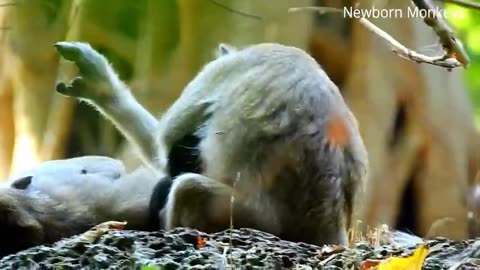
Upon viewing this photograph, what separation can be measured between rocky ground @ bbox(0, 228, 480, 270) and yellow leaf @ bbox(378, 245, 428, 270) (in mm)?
95

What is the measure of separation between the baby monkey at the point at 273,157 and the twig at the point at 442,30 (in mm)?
1295

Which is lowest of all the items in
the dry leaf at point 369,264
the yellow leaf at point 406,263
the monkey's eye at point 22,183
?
the monkey's eye at point 22,183

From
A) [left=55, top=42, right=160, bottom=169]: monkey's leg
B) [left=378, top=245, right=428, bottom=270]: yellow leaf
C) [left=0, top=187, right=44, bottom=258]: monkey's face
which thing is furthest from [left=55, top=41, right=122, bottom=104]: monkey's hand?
[left=378, top=245, right=428, bottom=270]: yellow leaf

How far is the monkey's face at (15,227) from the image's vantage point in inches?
125

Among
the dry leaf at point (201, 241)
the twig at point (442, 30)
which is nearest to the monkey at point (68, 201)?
the dry leaf at point (201, 241)

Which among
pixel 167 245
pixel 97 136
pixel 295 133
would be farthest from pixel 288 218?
pixel 97 136

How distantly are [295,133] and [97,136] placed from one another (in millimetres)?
3630

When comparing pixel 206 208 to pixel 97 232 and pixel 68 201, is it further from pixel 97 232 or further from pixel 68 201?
pixel 97 232

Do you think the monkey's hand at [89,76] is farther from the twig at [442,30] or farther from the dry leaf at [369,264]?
the twig at [442,30]

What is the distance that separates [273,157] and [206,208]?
0.30 m

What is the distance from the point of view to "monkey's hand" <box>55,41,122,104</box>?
157 inches

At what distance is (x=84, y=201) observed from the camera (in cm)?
353

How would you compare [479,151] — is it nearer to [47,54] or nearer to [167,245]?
[47,54]

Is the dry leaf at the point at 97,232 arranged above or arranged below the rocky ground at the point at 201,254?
below
